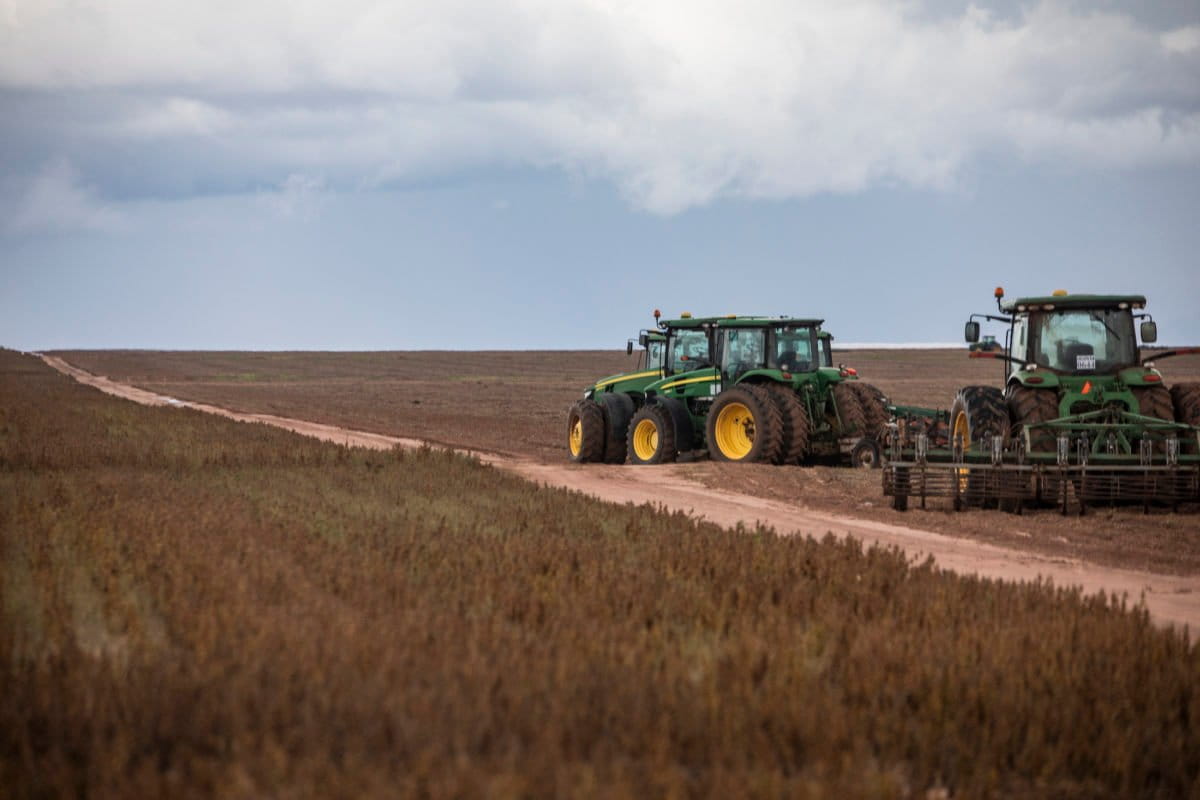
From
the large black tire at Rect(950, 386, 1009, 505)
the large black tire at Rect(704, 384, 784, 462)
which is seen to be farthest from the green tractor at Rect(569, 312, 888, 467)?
the large black tire at Rect(950, 386, 1009, 505)

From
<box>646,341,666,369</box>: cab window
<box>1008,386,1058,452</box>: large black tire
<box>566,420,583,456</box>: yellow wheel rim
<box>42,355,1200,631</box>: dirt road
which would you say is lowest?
<box>42,355,1200,631</box>: dirt road

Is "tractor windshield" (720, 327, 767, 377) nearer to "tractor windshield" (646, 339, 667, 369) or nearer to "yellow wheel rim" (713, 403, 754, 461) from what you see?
"yellow wheel rim" (713, 403, 754, 461)

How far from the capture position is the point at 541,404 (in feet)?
144

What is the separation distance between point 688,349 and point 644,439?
1556mm

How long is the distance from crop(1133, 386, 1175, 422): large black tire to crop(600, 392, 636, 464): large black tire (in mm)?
7987

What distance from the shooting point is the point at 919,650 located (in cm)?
657

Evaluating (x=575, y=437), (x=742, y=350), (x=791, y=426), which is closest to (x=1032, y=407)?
(x=791, y=426)

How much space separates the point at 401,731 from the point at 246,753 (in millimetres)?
586

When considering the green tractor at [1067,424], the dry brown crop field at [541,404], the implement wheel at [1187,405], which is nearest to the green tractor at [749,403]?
the dry brown crop field at [541,404]

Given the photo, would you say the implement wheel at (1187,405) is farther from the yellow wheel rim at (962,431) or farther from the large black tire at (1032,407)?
the yellow wheel rim at (962,431)

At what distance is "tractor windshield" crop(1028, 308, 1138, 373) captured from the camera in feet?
51.2

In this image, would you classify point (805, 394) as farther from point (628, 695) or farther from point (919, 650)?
point (628, 695)

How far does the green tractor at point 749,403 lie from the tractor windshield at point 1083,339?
11.2 ft

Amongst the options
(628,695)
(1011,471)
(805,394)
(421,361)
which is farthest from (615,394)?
(421,361)
